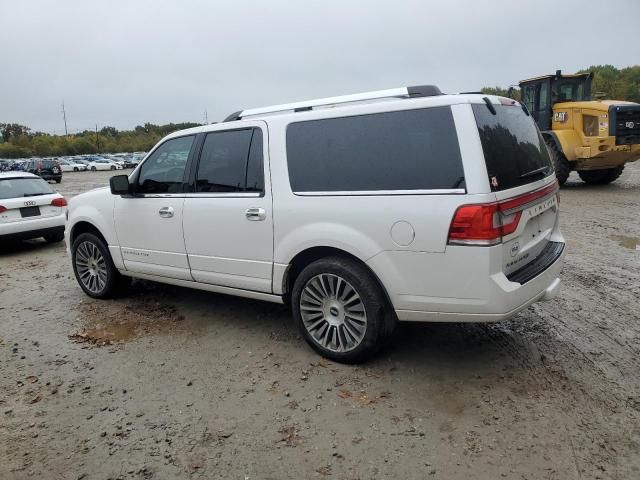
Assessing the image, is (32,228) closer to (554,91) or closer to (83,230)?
(83,230)

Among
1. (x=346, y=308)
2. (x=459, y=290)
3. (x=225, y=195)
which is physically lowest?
(x=346, y=308)

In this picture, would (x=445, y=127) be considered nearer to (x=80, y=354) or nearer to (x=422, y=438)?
(x=422, y=438)

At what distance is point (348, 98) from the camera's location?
13.0 feet

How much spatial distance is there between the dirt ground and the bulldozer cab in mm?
9334

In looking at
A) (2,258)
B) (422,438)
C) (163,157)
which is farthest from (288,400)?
(2,258)

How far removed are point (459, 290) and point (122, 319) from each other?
3.55 metres

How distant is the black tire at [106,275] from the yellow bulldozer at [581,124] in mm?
11404

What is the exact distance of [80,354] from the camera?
170 inches

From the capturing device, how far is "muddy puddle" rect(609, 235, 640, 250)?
23.4 feet

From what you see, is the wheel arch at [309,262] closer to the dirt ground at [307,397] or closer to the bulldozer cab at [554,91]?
the dirt ground at [307,397]

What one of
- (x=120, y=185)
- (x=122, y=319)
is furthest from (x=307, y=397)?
(x=120, y=185)

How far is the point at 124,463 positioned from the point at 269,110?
2.97 meters

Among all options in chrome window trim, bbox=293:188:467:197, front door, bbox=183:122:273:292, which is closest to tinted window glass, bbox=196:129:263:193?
front door, bbox=183:122:273:292

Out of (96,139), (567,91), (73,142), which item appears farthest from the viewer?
(96,139)
